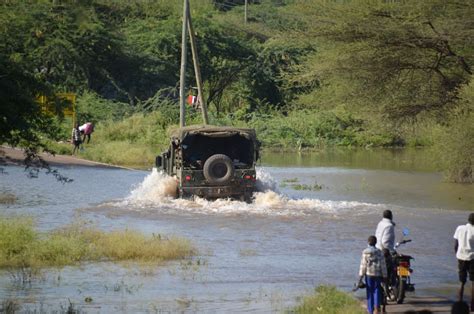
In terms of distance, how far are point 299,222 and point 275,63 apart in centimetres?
4518

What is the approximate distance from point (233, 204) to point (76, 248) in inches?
374

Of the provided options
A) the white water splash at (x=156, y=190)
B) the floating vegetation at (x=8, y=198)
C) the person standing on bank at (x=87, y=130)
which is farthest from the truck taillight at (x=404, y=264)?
the person standing on bank at (x=87, y=130)

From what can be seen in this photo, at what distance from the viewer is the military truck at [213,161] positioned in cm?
2775

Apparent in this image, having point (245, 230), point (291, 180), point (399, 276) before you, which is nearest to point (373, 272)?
point (399, 276)

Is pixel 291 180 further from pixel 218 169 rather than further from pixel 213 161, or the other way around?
pixel 213 161

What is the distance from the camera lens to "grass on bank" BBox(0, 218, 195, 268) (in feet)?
60.4

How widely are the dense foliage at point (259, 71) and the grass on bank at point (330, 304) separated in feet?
14.7

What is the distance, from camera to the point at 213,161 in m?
27.6

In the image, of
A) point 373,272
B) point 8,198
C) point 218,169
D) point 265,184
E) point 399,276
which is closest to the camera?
point 373,272

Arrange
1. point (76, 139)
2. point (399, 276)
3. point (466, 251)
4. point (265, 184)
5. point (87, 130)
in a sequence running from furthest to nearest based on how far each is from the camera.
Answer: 1. point (87, 130)
2. point (76, 139)
3. point (265, 184)
4. point (466, 251)
5. point (399, 276)

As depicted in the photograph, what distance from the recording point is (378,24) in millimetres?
32250

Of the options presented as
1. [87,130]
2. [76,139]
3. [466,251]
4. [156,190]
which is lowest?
[466,251]

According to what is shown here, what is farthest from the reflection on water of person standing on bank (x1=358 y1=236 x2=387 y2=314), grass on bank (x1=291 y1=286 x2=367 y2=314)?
person standing on bank (x1=358 y1=236 x2=387 y2=314)

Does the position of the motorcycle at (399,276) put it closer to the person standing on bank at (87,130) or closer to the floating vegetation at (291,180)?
the floating vegetation at (291,180)
